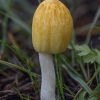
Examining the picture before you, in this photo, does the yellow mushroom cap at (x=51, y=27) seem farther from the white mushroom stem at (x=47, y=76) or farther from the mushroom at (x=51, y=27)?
the white mushroom stem at (x=47, y=76)

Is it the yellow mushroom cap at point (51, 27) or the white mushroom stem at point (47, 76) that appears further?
the white mushroom stem at point (47, 76)

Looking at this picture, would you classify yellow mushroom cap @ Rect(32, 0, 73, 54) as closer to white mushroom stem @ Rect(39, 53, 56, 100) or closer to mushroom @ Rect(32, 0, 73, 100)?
mushroom @ Rect(32, 0, 73, 100)

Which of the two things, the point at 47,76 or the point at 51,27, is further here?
the point at 47,76

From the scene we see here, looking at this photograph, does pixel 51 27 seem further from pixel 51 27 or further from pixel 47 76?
pixel 47 76

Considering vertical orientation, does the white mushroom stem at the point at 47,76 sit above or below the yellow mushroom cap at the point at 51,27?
below

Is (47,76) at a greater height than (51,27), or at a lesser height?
lesser

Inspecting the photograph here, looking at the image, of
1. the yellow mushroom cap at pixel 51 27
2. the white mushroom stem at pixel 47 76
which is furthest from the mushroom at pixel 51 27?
the white mushroom stem at pixel 47 76

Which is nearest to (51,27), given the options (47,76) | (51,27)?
(51,27)

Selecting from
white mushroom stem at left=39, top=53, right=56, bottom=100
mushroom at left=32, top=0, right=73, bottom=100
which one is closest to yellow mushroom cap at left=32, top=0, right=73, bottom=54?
mushroom at left=32, top=0, right=73, bottom=100
